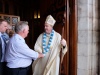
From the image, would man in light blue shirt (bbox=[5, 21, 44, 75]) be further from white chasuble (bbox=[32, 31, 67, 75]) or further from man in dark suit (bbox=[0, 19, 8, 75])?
white chasuble (bbox=[32, 31, 67, 75])

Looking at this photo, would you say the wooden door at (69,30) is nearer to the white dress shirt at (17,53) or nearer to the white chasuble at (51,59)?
the white chasuble at (51,59)

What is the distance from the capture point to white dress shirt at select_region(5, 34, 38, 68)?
2027 mm

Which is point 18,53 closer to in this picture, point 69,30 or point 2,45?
point 2,45

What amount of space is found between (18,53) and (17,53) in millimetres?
11

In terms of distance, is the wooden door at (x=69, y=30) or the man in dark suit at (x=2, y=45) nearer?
the man in dark suit at (x=2, y=45)

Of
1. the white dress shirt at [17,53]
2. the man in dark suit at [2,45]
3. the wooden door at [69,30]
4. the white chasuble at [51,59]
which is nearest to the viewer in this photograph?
the white dress shirt at [17,53]

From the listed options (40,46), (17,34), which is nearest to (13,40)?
(17,34)

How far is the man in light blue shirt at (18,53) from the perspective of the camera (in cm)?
203

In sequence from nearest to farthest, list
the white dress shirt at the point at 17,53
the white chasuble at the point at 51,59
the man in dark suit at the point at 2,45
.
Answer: the white dress shirt at the point at 17,53
the man in dark suit at the point at 2,45
the white chasuble at the point at 51,59

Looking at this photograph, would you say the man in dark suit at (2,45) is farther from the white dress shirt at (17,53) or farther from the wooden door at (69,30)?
the wooden door at (69,30)

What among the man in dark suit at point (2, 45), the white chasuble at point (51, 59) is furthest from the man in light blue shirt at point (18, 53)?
the white chasuble at point (51, 59)

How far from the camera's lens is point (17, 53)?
204 cm

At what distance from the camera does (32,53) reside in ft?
6.89

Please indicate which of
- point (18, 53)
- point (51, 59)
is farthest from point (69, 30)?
point (18, 53)
